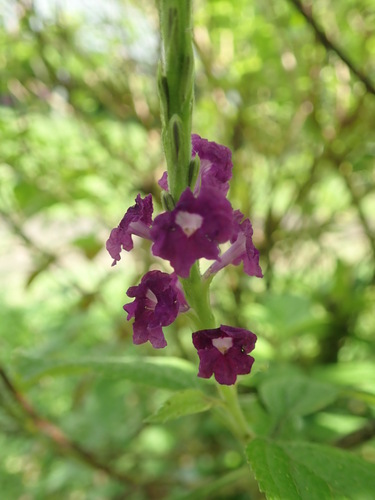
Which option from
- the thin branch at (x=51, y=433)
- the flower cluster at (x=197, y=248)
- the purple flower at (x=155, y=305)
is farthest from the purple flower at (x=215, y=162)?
the thin branch at (x=51, y=433)

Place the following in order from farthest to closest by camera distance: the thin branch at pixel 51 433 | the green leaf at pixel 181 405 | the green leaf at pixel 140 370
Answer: the thin branch at pixel 51 433 < the green leaf at pixel 140 370 < the green leaf at pixel 181 405

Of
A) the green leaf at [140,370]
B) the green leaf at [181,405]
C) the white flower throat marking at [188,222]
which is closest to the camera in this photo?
the white flower throat marking at [188,222]

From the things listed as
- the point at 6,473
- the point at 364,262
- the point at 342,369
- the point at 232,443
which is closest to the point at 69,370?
the point at 342,369

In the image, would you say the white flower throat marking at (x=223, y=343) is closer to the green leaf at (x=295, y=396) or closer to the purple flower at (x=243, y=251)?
the purple flower at (x=243, y=251)

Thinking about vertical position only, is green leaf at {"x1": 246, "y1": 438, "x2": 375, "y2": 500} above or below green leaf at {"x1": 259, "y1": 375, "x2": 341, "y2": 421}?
below

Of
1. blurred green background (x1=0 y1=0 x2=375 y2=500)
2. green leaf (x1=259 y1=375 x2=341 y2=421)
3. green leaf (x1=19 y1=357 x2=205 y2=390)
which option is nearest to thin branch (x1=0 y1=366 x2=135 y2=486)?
blurred green background (x1=0 y1=0 x2=375 y2=500)

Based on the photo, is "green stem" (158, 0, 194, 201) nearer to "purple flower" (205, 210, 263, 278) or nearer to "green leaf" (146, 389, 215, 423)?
"purple flower" (205, 210, 263, 278)

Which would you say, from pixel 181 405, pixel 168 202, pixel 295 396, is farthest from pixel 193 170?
pixel 295 396

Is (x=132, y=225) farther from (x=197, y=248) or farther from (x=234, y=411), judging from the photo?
(x=234, y=411)
